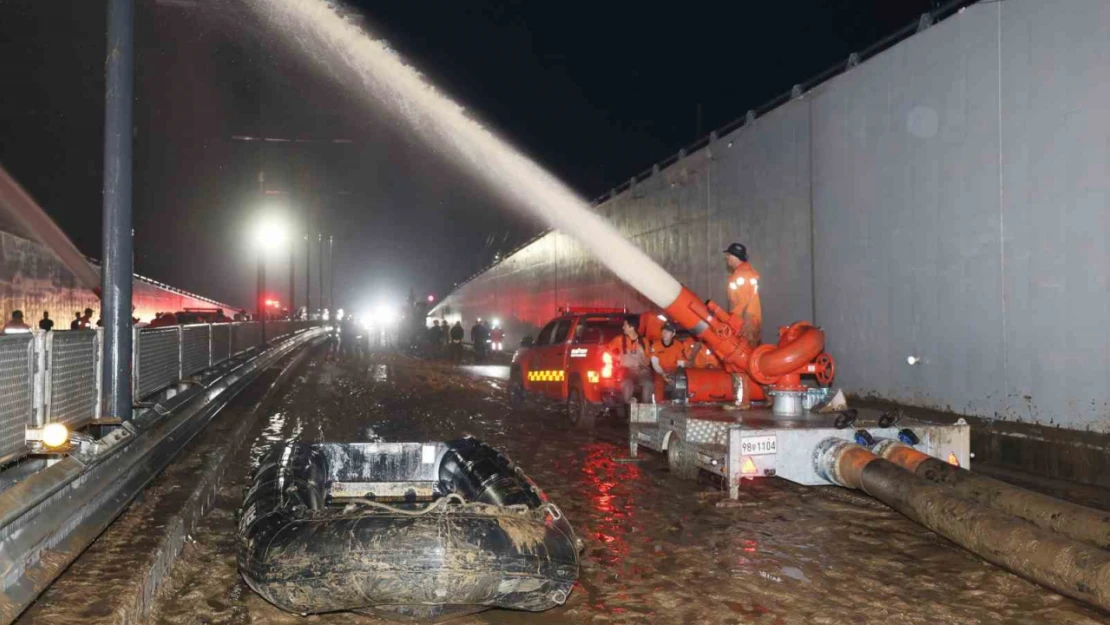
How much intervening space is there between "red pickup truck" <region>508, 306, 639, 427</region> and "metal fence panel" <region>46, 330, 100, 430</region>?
23.7ft

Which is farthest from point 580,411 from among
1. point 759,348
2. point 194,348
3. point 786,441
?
point 194,348

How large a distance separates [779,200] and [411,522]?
16.1 metres

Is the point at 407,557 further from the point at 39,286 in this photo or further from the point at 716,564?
the point at 39,286

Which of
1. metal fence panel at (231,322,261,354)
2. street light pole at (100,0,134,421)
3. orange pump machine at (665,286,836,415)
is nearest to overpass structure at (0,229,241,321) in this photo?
metal fence panel at (231,322,261,354)

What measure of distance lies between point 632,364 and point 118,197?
7126mm

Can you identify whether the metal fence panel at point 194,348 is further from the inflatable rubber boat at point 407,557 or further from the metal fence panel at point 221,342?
the inflatable rubber boat at point 407,557

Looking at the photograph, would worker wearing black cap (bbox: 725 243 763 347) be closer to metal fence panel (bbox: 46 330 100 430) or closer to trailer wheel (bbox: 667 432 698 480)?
trailer wheel (bbox: 667 432 698 480)

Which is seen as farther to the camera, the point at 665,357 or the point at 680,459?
the point at 665,357

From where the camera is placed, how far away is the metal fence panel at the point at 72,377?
23.5 ft

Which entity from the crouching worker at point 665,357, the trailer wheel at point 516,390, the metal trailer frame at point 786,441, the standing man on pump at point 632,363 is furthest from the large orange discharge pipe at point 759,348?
the trailer wheel at point 516,390

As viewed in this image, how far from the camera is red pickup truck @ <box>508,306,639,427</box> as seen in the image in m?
14.0

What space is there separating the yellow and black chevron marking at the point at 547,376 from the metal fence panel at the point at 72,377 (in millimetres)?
8041

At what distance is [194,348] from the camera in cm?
1639

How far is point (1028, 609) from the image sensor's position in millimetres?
5887
